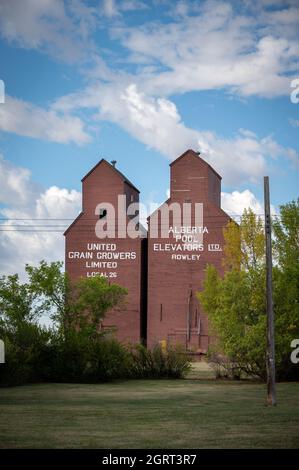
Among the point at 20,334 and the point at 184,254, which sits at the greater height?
the point at 184,254

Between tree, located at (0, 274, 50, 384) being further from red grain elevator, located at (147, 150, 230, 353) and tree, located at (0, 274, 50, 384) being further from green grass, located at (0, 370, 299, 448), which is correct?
red grain elevator, located at (147, 150, 230, 353)

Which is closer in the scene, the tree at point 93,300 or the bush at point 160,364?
the bush at point 160,364

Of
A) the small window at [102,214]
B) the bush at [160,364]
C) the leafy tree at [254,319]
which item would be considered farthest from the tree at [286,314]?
the small window at [102,214]

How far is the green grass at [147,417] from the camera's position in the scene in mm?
14523

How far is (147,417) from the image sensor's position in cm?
1953

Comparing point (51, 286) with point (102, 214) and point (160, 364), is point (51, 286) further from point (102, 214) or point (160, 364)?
point (102, 214)

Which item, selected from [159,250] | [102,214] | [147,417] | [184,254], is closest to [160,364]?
[147,417]

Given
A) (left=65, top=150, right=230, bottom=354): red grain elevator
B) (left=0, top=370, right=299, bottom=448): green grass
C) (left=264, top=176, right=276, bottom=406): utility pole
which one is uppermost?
(left=65, top=150, right=230, bottom=354): red grain elevator

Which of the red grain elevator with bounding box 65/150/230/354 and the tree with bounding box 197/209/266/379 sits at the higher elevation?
the red grain elevator with bounding box 65/150/230/354

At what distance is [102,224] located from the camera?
2586 inches

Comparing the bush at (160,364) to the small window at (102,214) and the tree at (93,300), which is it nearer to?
the tree at (93,300)

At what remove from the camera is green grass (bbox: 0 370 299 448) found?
1452 centimetres

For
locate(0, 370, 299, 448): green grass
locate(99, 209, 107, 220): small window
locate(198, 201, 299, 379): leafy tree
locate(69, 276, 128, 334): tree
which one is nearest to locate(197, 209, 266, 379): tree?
locate(198, 201, 299, 379): leafy tree

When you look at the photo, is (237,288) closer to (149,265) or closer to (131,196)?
(149,265)
